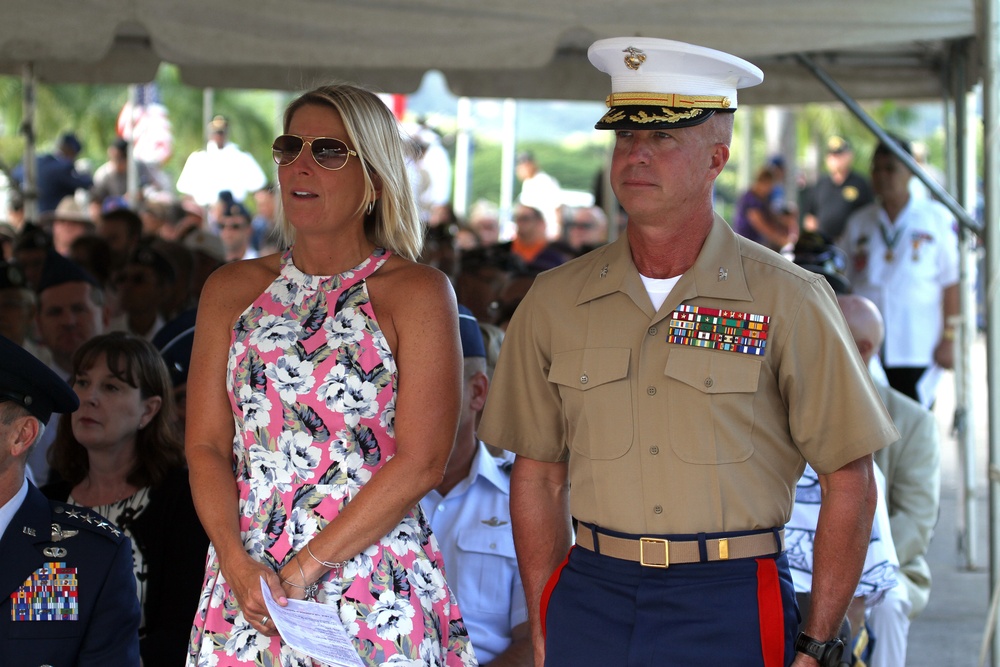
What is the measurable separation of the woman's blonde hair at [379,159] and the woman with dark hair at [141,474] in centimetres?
95

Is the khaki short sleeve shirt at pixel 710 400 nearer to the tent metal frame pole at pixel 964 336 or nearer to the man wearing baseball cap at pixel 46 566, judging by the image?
the man wearing baseball cap at pixel 46 566

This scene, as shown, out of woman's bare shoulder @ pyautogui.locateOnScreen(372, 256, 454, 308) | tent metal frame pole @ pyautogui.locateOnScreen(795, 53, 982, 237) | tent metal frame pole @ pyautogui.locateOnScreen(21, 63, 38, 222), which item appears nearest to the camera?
woman's bare shoulder @ pyautogui.locateOnScreen(372, 256, 454, 308)

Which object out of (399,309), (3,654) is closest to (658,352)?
(399,309)

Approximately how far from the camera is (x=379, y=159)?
2.93 m

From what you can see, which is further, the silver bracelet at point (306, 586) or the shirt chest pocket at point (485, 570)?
the shirt chest pocket at point (485, 570)

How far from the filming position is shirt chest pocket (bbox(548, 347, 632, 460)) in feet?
8.43

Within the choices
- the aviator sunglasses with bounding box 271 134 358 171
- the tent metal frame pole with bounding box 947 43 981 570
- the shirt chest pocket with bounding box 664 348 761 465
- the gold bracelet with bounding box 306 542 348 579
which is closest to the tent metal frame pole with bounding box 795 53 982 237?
the tent metal frame pole with bounding box 947 43 981 570

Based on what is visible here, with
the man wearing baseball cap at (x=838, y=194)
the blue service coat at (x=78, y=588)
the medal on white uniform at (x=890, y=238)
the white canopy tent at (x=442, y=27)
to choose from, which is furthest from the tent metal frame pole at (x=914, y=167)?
the man wearing baseball cap at (x=838, y=194)

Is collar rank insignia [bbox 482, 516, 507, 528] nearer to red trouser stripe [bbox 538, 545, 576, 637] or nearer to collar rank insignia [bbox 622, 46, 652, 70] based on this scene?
red trouser stripe [bbox 538, 545, 576, 637]

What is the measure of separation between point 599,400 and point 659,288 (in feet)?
0.88

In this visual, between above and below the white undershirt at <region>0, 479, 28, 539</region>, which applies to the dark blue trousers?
below

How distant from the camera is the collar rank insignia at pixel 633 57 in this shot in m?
2.63

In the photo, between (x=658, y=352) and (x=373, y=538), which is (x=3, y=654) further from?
(x=658, y=352)

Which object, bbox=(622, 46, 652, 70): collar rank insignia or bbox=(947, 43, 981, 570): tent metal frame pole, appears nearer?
bbox=(622, 46, 652, 70): collar rank insignia
